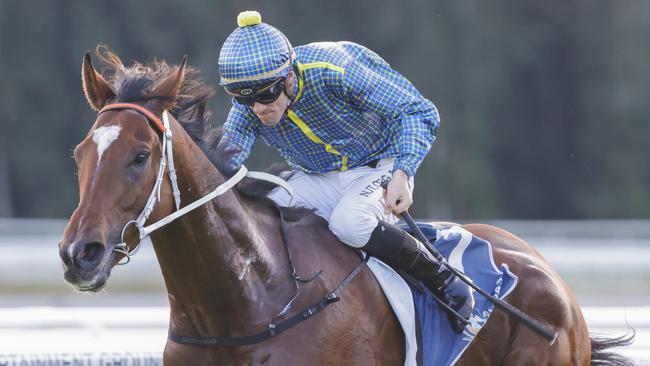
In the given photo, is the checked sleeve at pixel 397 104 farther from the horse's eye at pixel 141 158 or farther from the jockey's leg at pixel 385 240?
the horse's eye at pixel 141 158

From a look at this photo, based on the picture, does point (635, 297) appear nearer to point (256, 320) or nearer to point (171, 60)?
point (256, 320)

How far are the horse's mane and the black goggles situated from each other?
0.35 feet

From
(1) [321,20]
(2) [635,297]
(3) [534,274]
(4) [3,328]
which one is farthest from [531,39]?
(3) [534,274]

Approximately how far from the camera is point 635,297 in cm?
1030

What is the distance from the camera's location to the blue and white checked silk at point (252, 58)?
358cm

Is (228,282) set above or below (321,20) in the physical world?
above

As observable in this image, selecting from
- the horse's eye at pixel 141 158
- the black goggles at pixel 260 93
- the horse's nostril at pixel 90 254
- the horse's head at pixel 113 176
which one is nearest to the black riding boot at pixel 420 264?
the black goggles at pixel 260 93

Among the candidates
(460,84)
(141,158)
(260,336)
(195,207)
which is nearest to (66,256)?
(141,158)

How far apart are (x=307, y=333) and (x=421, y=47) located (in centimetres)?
2112

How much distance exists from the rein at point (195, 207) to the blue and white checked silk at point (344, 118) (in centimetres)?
23

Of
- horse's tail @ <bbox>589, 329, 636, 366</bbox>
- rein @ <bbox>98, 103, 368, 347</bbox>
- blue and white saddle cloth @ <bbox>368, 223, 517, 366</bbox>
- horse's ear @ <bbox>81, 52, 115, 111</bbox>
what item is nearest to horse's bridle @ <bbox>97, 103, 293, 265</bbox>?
rein @ <bbox>98, 103, 368, 347</bbox>

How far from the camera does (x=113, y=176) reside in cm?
304

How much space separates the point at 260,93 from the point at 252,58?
5.5 inches

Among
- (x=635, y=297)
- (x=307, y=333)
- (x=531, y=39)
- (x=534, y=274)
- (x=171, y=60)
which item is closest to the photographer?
(x=307, y=333)
